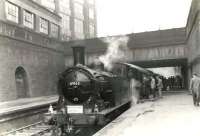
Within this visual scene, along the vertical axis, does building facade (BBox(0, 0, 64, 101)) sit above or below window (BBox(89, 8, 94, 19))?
below

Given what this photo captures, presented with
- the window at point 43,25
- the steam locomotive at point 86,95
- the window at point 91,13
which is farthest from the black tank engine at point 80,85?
the window at point 91,13

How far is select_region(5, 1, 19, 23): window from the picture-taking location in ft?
82.2

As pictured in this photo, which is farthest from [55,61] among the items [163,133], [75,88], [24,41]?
[163,133]

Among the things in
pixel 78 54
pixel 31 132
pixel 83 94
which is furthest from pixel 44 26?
pixel 83 94

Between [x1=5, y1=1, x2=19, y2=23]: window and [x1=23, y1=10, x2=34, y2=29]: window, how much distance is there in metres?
1.18

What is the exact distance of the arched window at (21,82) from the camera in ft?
83.2

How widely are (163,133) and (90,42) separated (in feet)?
73.4

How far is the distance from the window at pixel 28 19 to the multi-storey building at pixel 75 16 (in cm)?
777

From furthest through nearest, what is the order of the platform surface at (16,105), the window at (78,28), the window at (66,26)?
the window at (78,28)
the window at (66,26)
the platform surface at (16,105)

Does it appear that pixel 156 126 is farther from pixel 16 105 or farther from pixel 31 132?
pixel 16 105

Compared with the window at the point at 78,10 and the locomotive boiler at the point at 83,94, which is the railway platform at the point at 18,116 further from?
the window at the point at 78,10

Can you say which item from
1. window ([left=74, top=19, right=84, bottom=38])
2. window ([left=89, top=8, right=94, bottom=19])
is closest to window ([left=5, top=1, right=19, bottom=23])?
window ([left=74, top=19, right=84, bottom=38])

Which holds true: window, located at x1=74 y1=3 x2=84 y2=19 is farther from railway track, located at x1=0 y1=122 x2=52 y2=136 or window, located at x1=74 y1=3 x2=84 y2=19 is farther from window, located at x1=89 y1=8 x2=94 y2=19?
railway track, located at x1=0 y1=122 x2=52 y2=136

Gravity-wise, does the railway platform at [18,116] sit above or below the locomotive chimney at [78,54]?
below
